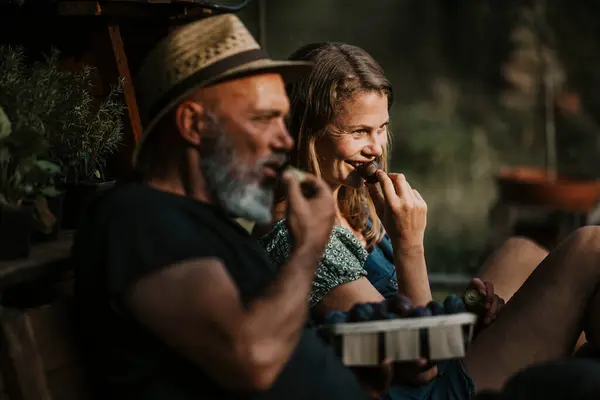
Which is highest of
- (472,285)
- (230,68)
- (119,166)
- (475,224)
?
(230,68)

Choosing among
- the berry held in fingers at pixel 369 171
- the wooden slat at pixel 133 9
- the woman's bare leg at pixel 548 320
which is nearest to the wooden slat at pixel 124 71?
the wooden slat at pixel 133 9

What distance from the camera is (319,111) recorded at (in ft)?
10.2

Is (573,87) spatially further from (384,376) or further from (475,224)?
(384,376)

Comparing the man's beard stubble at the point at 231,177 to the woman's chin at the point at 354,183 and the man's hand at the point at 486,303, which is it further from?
the man's hand at the point at 486,303

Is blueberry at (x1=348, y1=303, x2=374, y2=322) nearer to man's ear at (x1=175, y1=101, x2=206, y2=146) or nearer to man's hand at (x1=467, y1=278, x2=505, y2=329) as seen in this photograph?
man's ear at (x1=175, y1=101, x2=206, y2=146)

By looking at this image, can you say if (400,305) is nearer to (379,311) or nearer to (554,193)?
(379,311)

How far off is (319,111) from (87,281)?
1.19 m

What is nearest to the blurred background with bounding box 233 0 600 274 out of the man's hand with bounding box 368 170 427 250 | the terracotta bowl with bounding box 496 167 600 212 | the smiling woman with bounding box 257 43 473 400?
the terracotta bowl with bounding box 496 167 600 212

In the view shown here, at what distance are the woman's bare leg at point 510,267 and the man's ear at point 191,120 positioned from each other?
1.54 metres

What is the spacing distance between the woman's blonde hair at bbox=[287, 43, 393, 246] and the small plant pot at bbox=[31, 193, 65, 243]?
0.87m

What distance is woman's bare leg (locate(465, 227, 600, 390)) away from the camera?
2947mm

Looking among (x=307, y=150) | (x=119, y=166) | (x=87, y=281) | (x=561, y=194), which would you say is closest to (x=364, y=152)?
(x=307, y=150)

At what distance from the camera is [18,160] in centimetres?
232

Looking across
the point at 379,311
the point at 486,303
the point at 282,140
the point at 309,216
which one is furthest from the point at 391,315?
the point at 486,303
